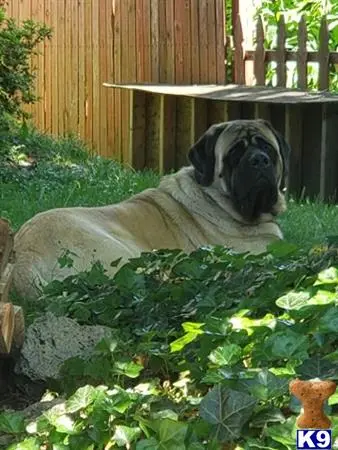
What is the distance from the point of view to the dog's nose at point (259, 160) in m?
7.45

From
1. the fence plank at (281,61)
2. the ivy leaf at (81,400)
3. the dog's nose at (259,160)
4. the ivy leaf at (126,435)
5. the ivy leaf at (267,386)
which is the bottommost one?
the ivy leaf at (126,435)

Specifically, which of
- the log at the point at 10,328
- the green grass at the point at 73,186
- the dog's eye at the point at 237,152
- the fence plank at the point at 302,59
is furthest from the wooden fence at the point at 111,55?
the log at the point at 10,328

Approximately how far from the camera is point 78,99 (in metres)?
15.1

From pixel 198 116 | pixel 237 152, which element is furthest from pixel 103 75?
pixel 237 152

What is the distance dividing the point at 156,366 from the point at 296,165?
780 cm

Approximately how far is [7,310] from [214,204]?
10.9ft

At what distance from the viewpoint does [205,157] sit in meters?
7.68

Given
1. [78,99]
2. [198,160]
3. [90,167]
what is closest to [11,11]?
[78,99]

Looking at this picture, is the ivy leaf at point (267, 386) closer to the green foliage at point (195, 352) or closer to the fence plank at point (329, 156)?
the green foliage at point (195, 352)

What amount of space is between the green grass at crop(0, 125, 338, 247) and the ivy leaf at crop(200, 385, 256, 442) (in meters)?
4.30

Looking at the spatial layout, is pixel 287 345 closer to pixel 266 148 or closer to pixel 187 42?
pixel 266 148

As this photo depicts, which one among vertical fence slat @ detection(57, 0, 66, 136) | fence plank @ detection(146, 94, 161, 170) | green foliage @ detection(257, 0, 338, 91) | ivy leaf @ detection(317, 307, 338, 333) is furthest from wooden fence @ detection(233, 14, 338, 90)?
ivy leaf @ detection(317, 307, 338, 333)

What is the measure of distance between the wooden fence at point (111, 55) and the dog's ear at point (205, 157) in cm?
562
